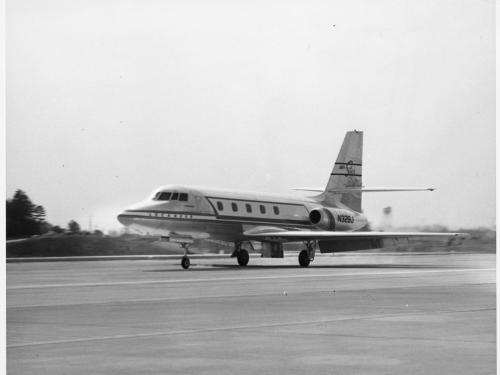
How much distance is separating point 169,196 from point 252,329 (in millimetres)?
23491

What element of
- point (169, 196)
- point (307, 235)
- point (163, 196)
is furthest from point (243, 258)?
point (163, 196)

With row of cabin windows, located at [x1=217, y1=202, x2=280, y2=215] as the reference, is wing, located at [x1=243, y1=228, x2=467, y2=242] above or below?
below

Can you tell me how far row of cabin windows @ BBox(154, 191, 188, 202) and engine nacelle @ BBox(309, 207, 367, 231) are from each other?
6.77 metres

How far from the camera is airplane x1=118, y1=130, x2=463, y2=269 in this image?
34.7m

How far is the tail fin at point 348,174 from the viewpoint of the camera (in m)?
43.2

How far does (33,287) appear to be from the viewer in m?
20.7

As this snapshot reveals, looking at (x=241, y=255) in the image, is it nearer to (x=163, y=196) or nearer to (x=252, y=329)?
(x=163, y=196)

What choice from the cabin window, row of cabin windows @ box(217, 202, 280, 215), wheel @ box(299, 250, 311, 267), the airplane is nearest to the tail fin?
the airplane

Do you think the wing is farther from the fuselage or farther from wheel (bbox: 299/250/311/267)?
wheel (bbox: 299/250/311/267)

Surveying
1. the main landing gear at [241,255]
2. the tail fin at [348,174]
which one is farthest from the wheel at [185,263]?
the tail fin at [348,174]

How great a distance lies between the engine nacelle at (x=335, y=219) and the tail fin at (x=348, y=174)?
37.2 inches

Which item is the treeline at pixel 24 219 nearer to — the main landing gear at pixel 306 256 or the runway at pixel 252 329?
the runway at pixel 252 329

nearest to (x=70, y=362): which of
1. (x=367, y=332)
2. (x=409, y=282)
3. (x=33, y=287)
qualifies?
(x=367, y=332)

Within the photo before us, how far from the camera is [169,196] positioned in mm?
35250
